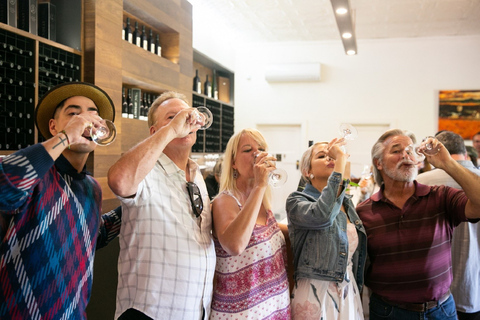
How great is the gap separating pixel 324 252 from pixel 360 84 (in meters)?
6.59

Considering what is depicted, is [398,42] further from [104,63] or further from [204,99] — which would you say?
[104,63]

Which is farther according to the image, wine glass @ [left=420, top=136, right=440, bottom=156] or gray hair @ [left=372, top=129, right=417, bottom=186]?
gray hair @ [left=372, top=129, right=417, bottom=186]

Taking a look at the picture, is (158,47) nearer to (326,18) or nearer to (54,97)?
(326,18)

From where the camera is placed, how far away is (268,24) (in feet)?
23.0

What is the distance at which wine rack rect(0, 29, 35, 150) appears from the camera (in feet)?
9.02

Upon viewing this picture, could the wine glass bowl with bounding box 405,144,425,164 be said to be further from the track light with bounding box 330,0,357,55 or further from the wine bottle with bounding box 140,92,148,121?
the wine bottle with bounding box 140,92,148,121

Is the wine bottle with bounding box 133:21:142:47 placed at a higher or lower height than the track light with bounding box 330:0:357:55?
lower

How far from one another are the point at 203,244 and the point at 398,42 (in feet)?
24.1

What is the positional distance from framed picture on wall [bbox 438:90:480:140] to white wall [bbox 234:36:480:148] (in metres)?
0.11

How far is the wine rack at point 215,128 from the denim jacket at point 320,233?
4317mm

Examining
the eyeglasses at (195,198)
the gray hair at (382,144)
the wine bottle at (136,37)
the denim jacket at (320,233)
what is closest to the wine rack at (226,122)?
the wine bottle at (136,37)

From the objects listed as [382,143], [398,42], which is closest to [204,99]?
[398,42]

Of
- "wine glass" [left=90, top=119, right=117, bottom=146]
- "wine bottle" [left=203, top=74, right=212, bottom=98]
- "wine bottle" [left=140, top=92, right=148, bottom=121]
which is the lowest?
"wine glass" [left=90, top=119, right=117, bottom=146]

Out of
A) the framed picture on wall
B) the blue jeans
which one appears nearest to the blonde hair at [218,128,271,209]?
the blue jeans
